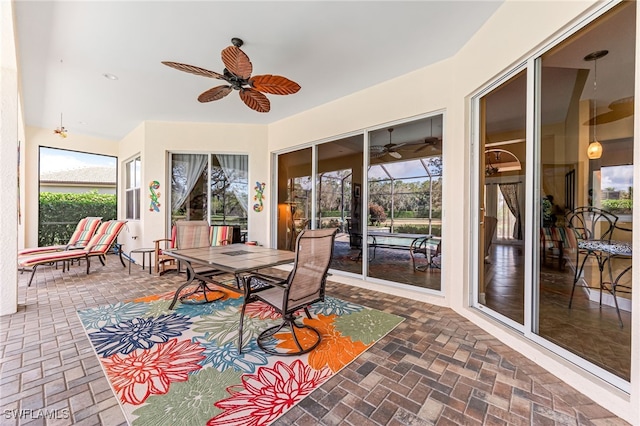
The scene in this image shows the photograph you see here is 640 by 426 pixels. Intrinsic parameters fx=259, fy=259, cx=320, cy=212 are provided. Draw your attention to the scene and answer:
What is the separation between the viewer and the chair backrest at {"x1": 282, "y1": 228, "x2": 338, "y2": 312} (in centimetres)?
210

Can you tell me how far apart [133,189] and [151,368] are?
580 cm

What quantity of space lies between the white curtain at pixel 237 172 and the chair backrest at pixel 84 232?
10.1 feet

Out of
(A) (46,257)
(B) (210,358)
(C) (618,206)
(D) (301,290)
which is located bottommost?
(B) (210,358)

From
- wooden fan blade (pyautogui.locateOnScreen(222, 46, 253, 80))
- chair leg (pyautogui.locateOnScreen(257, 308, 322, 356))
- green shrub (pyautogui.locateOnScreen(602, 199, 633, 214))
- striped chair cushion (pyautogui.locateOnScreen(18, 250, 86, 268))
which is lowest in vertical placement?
chair leg (pyautogui.locateOnScreen(257, 308, 322, 356))

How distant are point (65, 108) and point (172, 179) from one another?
2.14m

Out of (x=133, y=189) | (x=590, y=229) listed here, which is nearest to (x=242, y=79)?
(x=590, y=229)

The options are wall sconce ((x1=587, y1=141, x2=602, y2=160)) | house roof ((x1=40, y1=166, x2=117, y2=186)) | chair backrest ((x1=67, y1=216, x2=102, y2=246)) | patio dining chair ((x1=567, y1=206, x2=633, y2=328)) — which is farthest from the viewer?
house roof ((x1=40, y1=166, x2=117, y2=186))

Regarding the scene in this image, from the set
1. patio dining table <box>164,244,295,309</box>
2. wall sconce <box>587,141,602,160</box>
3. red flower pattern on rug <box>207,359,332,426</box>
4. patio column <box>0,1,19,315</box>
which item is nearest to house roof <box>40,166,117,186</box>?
patio column <box>0,1,19,315</box>

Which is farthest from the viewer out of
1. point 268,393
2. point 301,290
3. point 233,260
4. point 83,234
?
point 83,234

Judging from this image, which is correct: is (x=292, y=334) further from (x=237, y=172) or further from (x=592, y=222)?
(x=237, y=172)

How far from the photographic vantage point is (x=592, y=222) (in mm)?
3480

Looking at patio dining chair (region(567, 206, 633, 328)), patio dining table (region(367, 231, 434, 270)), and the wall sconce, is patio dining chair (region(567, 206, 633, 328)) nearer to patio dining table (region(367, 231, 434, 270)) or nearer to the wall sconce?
the wall sconce

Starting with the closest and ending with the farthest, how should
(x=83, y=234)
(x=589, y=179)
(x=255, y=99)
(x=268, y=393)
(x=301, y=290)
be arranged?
1. (x=268, y=393)
2. (x=301, y=290)
3. (x=255, y=99)
4. (x=589, y=179)
5. (x=83, y=234)

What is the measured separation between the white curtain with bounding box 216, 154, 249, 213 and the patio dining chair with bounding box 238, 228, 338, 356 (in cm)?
368
